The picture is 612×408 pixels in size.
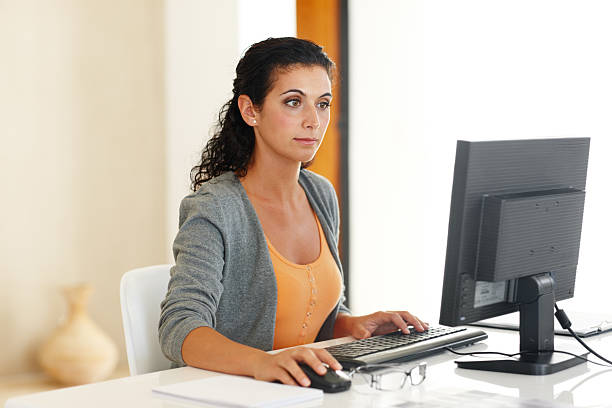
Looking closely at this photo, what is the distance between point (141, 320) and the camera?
5.58 feet

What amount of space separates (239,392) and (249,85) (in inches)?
35.2

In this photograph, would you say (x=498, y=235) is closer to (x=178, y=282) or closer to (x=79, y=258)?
(x=178, y=282)

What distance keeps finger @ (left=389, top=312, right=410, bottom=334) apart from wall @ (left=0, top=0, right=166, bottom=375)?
8.92 feet

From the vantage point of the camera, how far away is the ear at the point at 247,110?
6.01ft

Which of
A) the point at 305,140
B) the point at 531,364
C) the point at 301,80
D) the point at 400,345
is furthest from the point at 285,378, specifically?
the point at 301,80

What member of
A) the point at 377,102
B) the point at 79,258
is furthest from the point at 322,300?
the point at 79,258

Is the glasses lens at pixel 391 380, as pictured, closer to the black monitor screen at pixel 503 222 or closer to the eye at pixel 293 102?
the black monitor screen at pixel 503 222

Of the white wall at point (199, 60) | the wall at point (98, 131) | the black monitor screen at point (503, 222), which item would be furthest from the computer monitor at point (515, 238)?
the wall at point (98, 131)

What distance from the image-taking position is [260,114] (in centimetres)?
181

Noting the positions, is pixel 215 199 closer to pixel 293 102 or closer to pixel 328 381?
pixel 293 102

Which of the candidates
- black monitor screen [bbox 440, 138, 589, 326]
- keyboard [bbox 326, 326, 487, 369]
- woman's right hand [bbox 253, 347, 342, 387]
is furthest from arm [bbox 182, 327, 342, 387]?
black monitor screen [bbox 440, 138, 589, 326]

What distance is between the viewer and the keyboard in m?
1.34

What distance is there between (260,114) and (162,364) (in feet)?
2.06

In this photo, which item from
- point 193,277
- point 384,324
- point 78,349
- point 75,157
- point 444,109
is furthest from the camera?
point 75,157
